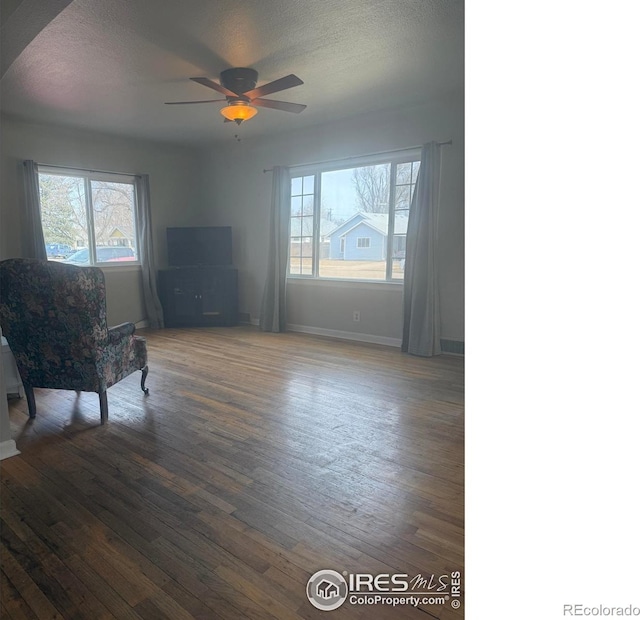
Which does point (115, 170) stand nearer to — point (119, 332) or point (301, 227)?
point (301, 227)

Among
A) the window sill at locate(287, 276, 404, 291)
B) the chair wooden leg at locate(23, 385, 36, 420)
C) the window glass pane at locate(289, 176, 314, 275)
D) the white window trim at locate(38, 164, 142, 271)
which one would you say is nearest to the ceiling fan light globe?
the window glass pane at locate(289, 176, 314, 275)

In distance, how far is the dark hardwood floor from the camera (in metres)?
1.44

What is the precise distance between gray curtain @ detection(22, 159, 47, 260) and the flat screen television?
1.62 m

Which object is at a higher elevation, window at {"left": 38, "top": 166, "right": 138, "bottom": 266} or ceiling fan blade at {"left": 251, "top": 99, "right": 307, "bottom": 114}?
ceiling fan blade at {"left": 251, "top": 99, "right": 307, "bottom": 114}

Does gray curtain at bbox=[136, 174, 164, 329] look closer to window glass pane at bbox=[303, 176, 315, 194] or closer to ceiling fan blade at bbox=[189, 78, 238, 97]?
window glass pane at bbox=[303, 176, 315, 194]

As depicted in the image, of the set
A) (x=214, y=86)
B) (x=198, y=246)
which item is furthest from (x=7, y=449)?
(x=198, y=246)

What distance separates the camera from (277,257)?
5.61 metres

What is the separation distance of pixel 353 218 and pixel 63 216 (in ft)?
11.9

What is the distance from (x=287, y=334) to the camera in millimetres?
5555

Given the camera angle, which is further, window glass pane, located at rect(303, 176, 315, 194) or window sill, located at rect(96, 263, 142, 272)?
window sill, located at rect(96, 263, 142, 272)

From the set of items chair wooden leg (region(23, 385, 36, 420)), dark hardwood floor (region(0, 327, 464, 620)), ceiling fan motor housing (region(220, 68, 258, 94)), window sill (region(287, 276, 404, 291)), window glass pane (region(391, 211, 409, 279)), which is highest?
ceiling fan motor housing (region(220, 68, 258, 94))

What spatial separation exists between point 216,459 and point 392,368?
2.15m

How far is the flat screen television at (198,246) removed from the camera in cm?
604

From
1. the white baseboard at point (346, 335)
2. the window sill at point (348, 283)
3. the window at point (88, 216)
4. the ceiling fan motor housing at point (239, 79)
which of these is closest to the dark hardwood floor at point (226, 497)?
the white baseboard at point (346, 335)
